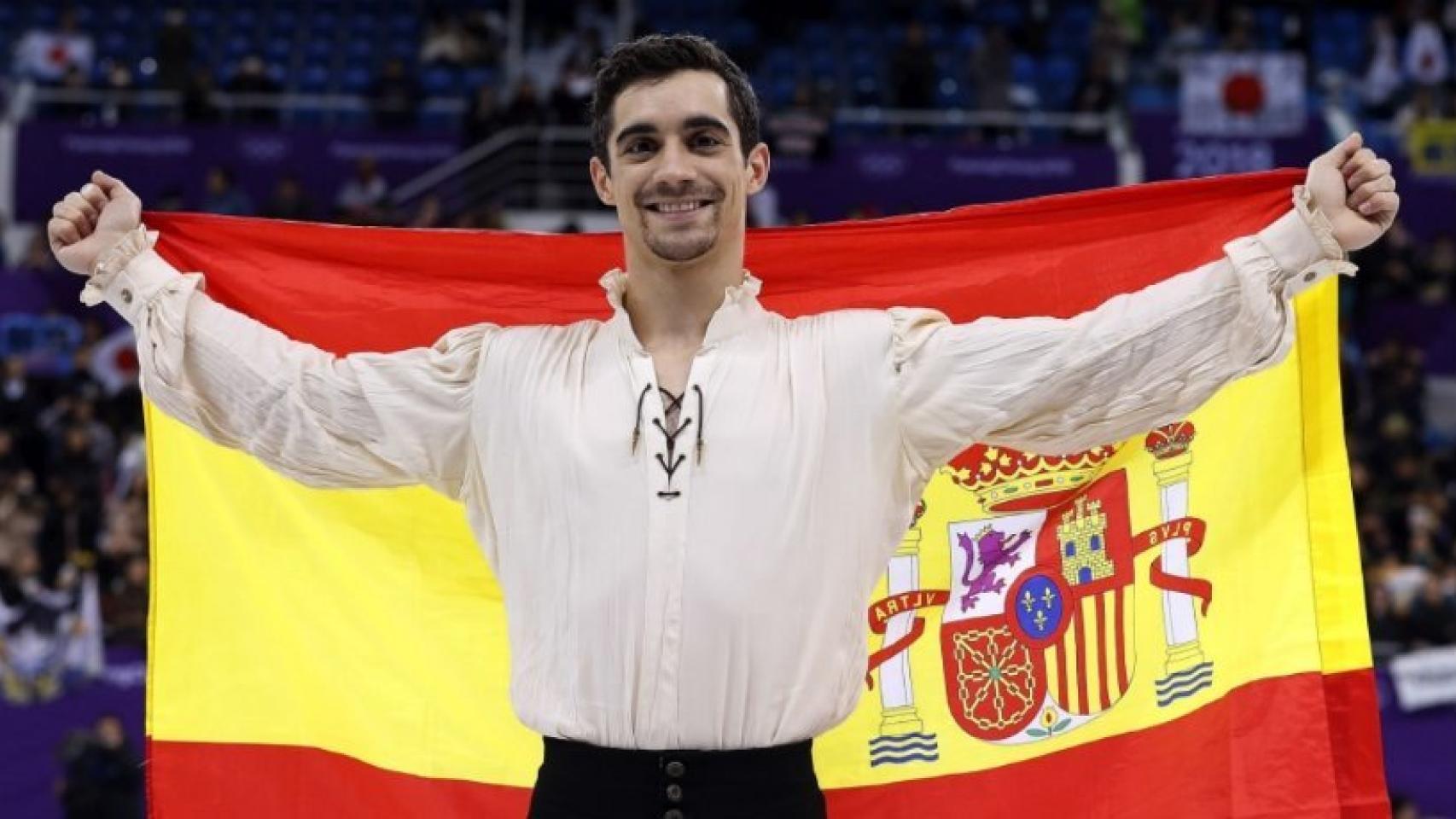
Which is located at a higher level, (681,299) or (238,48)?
(238,48)

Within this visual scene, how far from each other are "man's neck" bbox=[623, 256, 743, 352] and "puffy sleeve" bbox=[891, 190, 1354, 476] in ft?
1.15

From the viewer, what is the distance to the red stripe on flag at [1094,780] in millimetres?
4250

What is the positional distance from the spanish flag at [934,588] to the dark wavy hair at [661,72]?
0.82 m

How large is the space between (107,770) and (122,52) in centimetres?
935

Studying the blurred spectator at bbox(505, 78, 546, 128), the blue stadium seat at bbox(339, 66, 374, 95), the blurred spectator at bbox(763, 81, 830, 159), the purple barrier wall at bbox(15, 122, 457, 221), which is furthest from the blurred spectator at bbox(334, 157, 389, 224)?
the blurred spectator at bbox(763, 81, 830, 159)

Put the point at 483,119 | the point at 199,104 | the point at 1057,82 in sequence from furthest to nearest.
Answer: the point at 1057,82 < the point at 199,104 < the point at 483,119

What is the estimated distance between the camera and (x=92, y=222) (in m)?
3.71

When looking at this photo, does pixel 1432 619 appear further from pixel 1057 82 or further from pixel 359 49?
pixel 359 49

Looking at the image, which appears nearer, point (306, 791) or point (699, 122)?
point (699, 122)

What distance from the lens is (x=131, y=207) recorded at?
3719 mm

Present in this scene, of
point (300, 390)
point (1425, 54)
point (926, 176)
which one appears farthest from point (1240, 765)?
point (1425, 54)

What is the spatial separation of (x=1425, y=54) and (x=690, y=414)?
15.5 metres

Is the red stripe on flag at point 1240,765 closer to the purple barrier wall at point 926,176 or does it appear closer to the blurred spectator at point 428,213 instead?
the blurred spectator at point 428,213

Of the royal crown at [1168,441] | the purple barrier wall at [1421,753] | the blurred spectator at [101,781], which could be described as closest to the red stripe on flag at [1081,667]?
the royal crown at [1168,441]
